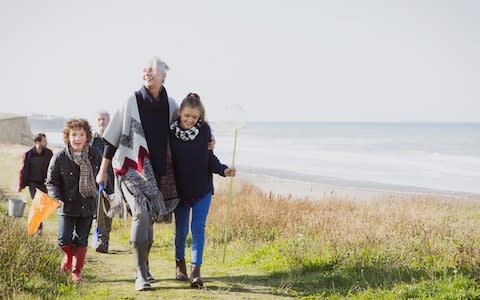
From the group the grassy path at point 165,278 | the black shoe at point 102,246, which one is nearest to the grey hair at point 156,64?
the grassy path at point 165,278

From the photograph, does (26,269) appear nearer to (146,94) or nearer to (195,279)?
(195,279)

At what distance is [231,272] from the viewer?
684cm

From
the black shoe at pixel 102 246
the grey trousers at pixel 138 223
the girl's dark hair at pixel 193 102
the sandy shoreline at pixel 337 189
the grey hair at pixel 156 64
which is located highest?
the grey hair at pixel 156 64

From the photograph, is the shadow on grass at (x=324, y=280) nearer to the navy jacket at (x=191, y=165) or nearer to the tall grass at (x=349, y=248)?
the tall grass at (x=349, y=248)

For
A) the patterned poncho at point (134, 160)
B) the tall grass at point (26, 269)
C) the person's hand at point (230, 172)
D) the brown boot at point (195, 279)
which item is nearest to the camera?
the tall grass at point (26, 269)

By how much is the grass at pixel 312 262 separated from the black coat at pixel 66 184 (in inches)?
33.0

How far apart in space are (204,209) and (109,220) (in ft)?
9.82

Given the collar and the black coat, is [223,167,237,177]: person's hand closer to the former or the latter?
the collar

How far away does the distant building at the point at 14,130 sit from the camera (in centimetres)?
4478

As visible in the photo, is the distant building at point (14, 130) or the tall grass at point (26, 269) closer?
the tall grass at point (26, 269)

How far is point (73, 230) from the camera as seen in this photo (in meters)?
6.35

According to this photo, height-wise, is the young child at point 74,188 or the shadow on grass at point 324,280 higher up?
the young child at point 74,188

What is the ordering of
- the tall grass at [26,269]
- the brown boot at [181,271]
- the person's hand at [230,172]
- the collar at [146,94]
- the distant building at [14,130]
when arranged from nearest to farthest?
the tall grass at [26,269] → the collar at [146,94] → the person's hand at [230,172] → the brown boot at [181,271] → the distant building at [14,130]

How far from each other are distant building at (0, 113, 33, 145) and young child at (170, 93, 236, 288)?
138 ft
